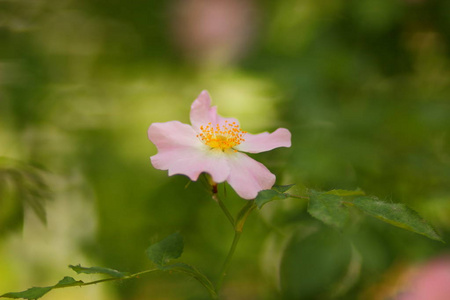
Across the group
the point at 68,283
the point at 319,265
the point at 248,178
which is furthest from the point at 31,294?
the point at 319,265

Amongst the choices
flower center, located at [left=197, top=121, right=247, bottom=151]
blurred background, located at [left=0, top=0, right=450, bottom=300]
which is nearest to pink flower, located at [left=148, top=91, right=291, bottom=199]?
flower center, located at [left=197, top=121, right=247, bottom=151]

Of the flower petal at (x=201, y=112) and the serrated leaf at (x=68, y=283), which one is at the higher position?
the flower petal at (x=201, y=112)

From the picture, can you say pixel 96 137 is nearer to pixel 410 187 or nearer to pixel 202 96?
pixel 410 187

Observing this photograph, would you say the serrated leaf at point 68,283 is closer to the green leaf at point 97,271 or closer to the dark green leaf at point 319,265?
the green leaf at point 97,271

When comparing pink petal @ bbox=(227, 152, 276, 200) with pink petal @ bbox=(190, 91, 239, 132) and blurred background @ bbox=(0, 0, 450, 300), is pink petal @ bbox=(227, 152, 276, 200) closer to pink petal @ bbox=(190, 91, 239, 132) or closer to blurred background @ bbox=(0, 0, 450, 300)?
pink petal @ bbox=(190, 91, 239, 132)

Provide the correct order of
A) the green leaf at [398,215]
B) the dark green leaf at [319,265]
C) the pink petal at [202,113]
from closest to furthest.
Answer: the green leaf at [398,215] < the pink petal at [202,113] < the dark green leaf at [319,265]

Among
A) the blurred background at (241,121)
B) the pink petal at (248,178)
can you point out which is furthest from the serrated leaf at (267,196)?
the blurred background at (241,121)

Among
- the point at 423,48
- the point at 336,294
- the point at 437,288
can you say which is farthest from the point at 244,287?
the point at 423,48
